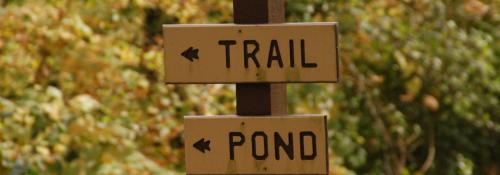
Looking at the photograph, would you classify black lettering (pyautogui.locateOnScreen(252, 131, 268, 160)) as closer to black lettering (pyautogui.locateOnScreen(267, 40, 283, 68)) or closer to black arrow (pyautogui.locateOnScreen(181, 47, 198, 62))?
black lettering (pyautogui.locateOnScreen(267, 40, 283, 68))

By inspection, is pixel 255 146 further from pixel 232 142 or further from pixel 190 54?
pixel 190 54

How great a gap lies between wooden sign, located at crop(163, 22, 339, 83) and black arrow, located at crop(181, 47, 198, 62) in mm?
20

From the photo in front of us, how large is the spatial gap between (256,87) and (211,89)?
4.68 m

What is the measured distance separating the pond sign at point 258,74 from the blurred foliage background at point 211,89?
2.81 meters

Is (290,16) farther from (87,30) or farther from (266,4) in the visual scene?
(266,4)

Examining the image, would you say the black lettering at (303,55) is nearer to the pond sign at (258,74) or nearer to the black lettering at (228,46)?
the pond sign at (258,74)

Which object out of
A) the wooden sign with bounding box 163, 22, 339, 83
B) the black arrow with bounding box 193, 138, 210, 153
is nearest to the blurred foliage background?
the black arrow with bounding box 193, 138, 210, 153

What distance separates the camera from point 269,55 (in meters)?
4.61

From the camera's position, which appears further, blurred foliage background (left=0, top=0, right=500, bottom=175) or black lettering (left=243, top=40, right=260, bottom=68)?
blurred foliage background (left=0, top=0, right=500, bottom=175)

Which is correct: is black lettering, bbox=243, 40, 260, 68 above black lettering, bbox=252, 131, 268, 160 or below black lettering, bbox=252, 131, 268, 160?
above

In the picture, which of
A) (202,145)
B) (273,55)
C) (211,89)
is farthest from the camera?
(211,89)

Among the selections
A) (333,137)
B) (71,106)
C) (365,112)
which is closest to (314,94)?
(333,137)

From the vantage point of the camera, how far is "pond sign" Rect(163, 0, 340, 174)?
460 cm

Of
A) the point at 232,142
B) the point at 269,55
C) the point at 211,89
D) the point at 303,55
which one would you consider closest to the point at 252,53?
the point at 269,55
